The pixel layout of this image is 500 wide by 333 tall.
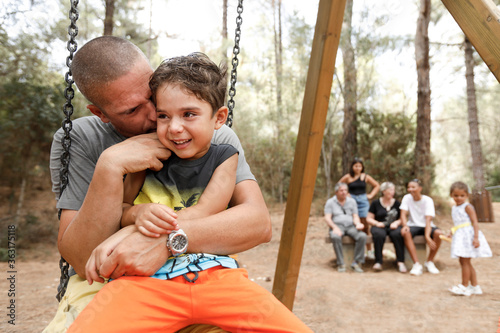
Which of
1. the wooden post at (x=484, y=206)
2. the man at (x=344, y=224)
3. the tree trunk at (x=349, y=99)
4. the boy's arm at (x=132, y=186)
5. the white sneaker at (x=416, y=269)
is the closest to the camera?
the boy's arm at (x=132, y=186)

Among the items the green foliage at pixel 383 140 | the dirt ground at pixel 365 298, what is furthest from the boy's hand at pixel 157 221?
the green foliage at pixel 383 140

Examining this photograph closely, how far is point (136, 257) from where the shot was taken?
1.38 metres

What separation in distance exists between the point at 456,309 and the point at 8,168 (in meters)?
9.51

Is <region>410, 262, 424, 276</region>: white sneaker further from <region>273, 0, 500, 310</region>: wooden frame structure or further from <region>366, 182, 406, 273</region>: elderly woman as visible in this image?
<region>273, 0, 500, 310</region>: wooden frame structure

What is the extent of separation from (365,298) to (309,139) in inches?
137

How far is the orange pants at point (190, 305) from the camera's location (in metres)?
1.34

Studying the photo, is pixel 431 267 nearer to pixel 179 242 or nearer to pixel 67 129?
pixel 179 242

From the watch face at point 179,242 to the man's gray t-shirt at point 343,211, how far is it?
237 inches

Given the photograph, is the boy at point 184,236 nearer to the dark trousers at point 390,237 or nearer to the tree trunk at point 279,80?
the dark trousers at point 390,237

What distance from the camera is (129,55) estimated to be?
176 cm

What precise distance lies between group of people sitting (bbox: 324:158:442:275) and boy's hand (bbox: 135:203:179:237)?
587 cm

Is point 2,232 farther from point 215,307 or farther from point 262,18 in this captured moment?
point 262,18

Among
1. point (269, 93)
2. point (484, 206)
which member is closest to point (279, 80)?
point (269, 93)

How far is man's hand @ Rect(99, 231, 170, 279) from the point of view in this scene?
1.38 m
